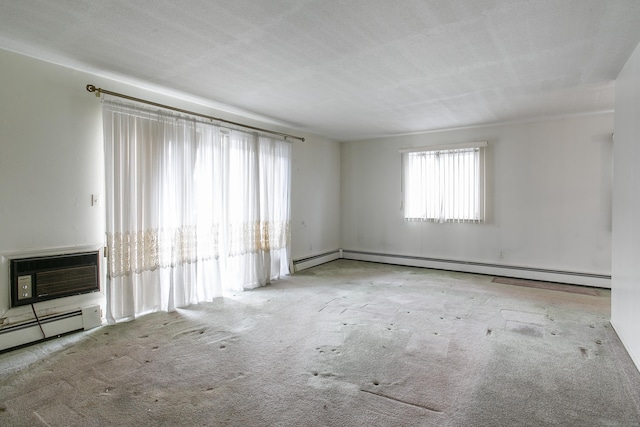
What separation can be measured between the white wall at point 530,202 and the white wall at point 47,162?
15.9ft

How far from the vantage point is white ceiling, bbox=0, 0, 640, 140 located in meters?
2.26

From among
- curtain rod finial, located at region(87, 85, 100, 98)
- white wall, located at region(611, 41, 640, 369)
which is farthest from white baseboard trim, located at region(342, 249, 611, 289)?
curtain rod finial, located at region(87, 85, 100, 98)

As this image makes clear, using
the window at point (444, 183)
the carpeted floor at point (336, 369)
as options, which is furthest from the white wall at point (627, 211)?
the window at point (444, 183)

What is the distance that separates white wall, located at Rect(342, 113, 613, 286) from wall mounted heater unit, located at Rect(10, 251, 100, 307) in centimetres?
507

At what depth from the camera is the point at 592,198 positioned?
5031 millimetres

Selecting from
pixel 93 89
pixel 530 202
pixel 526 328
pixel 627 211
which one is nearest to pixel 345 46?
pixel 93 89

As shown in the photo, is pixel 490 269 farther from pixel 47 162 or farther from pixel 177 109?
pixel 47 162

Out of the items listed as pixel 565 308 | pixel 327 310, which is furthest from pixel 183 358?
pixel 565 308

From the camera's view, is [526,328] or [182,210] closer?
[526,328]

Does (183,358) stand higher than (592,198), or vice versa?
(592,198)

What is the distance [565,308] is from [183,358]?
4.22 m

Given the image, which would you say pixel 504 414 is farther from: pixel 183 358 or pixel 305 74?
pixel 305 74

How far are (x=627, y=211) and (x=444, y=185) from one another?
10.7 ft

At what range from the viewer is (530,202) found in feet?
18.0
